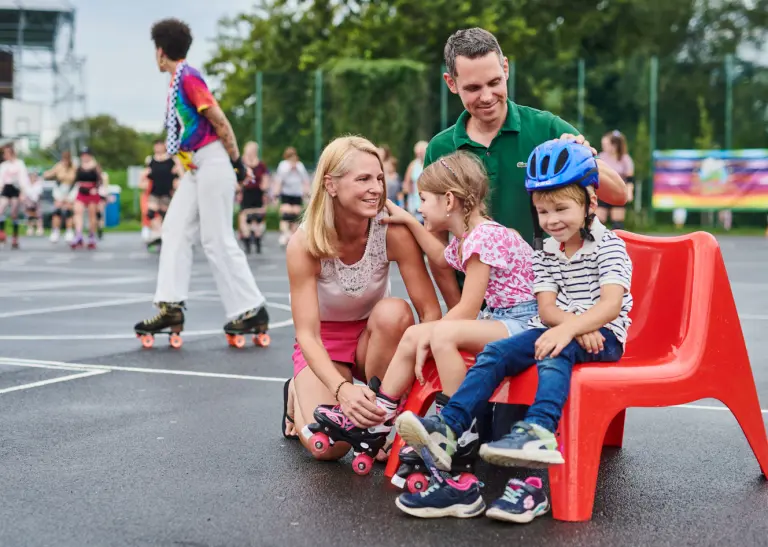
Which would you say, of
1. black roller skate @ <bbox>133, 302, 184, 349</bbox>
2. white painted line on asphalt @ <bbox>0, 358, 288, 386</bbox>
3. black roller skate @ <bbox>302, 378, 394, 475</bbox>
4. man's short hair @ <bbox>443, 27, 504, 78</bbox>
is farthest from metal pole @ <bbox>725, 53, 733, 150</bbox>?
black roller skate @ <bbox>302, 378, 394, 475</bbox>

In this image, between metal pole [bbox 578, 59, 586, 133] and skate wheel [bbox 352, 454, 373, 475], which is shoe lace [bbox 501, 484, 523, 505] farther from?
metal pole [bbox 578, 59, 586, 133]

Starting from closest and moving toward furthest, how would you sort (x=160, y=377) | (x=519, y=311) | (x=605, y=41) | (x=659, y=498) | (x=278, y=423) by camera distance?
(x=659, y=498), (x=519, y=311), (x=278, y=423), (x=160, y=377), (x=605, y=41)

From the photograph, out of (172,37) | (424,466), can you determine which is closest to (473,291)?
(424,466)

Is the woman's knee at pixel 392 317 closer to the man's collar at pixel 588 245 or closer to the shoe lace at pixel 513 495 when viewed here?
the man's collar at pixel 588 245

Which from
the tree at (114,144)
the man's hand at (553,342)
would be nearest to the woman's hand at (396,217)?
the man's hand at (553,342)

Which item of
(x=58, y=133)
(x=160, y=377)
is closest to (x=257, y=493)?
(x=160, y=377)

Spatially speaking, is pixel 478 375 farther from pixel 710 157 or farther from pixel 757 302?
pixel 710 157

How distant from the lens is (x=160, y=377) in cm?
663

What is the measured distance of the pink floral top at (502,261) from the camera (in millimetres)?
4199

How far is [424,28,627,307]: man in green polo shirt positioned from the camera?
15.1ft

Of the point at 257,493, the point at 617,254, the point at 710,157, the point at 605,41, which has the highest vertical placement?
the point at 605,41

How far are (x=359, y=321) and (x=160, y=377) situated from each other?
83.1 inches

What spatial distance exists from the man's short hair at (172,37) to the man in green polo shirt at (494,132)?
3354 mm

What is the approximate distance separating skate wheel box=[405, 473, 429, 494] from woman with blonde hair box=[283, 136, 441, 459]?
0.43 m
